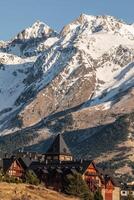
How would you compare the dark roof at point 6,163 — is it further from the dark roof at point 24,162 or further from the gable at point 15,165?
the dark roof at point 24,162

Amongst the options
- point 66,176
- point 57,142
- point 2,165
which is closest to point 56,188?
point 66,176

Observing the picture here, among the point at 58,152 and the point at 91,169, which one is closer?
the point at 91,169

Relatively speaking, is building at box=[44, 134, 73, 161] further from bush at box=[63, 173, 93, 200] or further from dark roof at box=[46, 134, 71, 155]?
bush at box=[63, 173, 93, 200]

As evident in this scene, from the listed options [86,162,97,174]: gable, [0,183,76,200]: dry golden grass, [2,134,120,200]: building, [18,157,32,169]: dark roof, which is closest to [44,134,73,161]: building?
[2,134,120,200]: building

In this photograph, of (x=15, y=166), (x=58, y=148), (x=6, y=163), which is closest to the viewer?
(x=15, y=166)

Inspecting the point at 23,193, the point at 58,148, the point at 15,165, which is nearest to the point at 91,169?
the point at 15,165

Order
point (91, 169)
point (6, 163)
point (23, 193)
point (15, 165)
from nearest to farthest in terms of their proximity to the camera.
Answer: point (23, 193)
point (91, 169)
point (15, 165)
point (6, 163)

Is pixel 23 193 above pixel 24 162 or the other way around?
the other way around

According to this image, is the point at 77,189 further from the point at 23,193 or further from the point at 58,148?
the point at 58,148

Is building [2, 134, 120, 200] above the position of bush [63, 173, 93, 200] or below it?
above

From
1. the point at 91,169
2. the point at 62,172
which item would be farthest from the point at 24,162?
the point at 91,169

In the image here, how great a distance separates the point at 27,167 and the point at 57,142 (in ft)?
82.2

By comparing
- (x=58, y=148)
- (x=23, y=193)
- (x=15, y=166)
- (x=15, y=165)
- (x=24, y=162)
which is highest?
(x=58, y=148)

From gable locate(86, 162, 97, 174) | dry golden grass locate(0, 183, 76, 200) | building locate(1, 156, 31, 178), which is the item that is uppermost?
building locate(1, 156, 31, 178)
